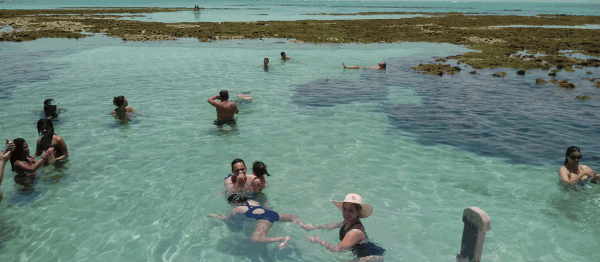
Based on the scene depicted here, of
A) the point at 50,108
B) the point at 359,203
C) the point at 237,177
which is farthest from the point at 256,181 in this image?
the point at 50,108

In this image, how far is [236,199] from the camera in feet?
25.8

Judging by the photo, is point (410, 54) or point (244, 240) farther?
point (410, 54)

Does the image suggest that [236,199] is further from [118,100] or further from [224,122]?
[118,100]

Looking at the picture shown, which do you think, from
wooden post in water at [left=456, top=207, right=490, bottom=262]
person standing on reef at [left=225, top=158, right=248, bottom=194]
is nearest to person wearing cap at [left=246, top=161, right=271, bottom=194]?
person standing on reef at [left=225, top=158, right=248, bottom=194]

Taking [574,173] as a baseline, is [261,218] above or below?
below

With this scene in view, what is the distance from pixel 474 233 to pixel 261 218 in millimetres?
4043

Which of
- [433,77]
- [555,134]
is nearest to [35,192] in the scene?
[555,134]

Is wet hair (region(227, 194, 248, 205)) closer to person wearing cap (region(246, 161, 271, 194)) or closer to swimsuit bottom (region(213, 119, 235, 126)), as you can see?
person wearing cap (region(246, 161, 271, 194))

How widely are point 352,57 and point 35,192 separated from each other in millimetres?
25808

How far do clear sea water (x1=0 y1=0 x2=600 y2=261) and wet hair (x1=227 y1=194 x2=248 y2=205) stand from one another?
1.33ft

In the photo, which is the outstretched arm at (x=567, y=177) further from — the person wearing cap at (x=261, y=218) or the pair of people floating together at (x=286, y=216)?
the person wearing cap at (x=261, y=218)

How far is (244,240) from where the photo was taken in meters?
7.02

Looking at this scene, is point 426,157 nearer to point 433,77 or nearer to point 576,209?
point 576,209

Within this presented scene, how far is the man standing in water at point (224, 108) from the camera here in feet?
43.0
